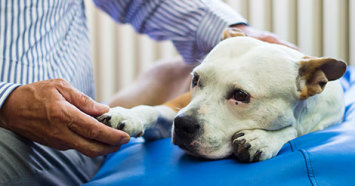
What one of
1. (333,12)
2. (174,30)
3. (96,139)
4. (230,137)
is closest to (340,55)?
(333,12)

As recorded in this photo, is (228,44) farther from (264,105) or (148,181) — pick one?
(148,181)

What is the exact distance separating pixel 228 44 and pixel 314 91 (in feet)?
0.71

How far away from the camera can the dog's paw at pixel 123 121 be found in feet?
2.77

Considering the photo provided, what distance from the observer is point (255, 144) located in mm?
781

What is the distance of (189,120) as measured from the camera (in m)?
0.81

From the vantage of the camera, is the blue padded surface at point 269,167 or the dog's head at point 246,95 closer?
the blue padded surface at point 269,167

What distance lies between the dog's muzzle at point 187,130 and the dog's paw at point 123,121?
92 millimetres

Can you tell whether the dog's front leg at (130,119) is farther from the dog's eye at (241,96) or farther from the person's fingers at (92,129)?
the dog's eye at (241,96)

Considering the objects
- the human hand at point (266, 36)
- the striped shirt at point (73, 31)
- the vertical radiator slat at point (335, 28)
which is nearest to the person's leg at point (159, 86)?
the striped shirt at point (73, 31)

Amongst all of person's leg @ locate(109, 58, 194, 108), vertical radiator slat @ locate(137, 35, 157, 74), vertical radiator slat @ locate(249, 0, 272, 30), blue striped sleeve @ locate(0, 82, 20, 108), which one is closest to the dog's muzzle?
blue striped sleeve @ locate(0, 82, 20, 108)

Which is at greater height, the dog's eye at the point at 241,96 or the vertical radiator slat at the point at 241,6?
the dog's eye at the point at 241,96

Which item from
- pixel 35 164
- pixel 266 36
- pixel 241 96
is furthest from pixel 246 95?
pixel 35 164

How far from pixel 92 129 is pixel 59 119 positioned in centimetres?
7

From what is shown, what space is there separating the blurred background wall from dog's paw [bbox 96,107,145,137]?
1694 millimetres
